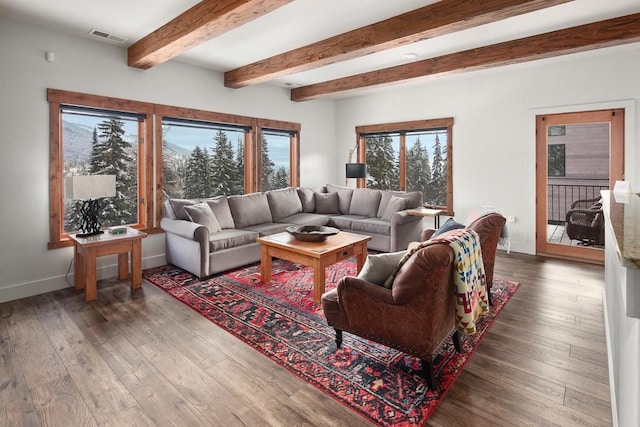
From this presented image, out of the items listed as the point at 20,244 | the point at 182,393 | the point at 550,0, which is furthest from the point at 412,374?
the point at 20,244

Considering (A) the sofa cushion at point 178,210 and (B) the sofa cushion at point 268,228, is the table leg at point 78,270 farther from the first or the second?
(B) the sofa cushion at point 268,228

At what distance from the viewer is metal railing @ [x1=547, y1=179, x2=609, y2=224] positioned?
474 centimetres

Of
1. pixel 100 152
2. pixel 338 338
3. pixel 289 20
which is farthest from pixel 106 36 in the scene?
pixel 338 338

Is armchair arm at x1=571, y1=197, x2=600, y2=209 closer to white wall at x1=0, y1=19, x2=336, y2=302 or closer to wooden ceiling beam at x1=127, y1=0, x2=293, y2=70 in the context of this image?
wooden ceiling beam at x1=127, y1=0, x2=293, y2=70

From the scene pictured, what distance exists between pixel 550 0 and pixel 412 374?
2844 mm

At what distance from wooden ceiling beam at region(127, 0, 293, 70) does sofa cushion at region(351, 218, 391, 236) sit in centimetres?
328

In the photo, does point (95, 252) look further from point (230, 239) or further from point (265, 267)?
point (265, 267)

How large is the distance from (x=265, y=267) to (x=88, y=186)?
6.57ft

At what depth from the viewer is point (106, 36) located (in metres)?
3.83

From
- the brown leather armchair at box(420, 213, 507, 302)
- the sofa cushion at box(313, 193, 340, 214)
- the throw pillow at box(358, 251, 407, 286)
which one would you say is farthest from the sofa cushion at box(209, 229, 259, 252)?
the brown leather armchair at box(420, 213, 507, 302)

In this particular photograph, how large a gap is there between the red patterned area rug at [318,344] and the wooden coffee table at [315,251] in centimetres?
22

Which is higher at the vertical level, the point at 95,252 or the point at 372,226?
the point at 372,226

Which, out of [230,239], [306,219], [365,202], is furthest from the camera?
[365,202]

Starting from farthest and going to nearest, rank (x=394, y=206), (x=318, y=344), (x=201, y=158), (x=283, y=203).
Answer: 1. (x=283, y=203)
2. (x=394, y=206)
3. (x=201, y=158)
4. (x=318, y=344)
